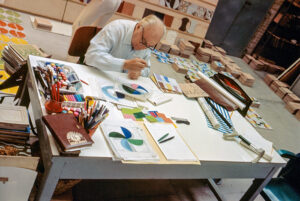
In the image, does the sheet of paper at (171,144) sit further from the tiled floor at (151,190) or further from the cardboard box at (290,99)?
the cardboard box at (290,99)

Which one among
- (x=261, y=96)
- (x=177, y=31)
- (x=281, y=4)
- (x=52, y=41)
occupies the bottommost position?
(x=52, y=41)

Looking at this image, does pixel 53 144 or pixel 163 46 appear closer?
pixel 53 144

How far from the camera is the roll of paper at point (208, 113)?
2.13 m

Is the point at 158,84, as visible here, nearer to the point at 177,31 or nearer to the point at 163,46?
the point at 163,46

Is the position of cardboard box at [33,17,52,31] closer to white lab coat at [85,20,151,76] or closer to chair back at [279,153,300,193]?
white lab coat at [85,20,151,76]

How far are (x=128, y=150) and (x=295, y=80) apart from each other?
5.85 meters

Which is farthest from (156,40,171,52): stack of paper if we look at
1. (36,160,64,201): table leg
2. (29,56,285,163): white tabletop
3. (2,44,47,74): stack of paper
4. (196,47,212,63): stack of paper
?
(36,160,64,201): table leg

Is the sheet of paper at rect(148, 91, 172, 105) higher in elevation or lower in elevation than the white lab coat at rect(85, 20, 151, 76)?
lower

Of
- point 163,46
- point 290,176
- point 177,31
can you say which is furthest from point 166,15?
point 290,176

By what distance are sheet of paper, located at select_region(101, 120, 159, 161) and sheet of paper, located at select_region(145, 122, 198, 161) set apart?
0.29 ft

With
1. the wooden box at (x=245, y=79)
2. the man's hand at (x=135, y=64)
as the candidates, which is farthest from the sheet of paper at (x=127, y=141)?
the wooden box at (x=245, y=79)

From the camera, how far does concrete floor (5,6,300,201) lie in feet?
8.29

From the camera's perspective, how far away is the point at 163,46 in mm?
3912

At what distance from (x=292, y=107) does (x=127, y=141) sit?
4479 mm
